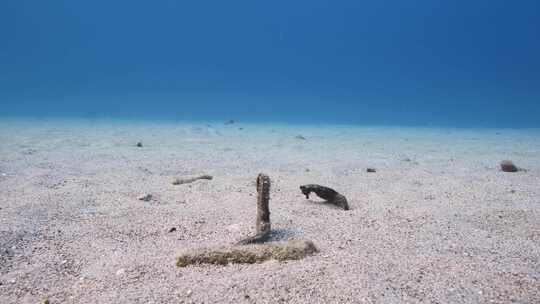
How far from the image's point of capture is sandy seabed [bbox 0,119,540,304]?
2660 millimetres

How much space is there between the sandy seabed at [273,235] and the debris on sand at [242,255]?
0.25 feet

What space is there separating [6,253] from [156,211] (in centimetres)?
167

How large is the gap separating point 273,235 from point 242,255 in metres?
0.80

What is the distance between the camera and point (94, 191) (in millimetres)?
5613

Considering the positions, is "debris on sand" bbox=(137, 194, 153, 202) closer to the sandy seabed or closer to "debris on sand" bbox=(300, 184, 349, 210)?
the sandy seabed

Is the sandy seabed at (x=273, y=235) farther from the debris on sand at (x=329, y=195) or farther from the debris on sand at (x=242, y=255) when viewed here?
the debris on sand at (x=329, y=195)

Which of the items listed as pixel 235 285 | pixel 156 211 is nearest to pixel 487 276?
pixel 235 285

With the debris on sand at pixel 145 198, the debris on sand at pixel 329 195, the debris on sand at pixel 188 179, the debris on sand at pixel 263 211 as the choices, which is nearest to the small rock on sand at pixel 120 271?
the debris on sand at pixel 263 211

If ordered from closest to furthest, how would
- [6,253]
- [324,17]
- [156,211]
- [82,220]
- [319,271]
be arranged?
[319,271]
[6,253]
[82,220]
[156,211]
[324,17]

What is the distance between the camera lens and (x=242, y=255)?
122 inches

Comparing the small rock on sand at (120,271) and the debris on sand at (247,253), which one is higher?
the debris on sand at (247,253)

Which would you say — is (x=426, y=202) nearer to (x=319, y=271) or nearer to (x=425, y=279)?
(x=425, y=279)

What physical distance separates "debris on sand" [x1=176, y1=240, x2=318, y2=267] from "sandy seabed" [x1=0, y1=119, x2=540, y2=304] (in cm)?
8

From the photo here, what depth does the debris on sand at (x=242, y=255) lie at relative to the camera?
3076mm
